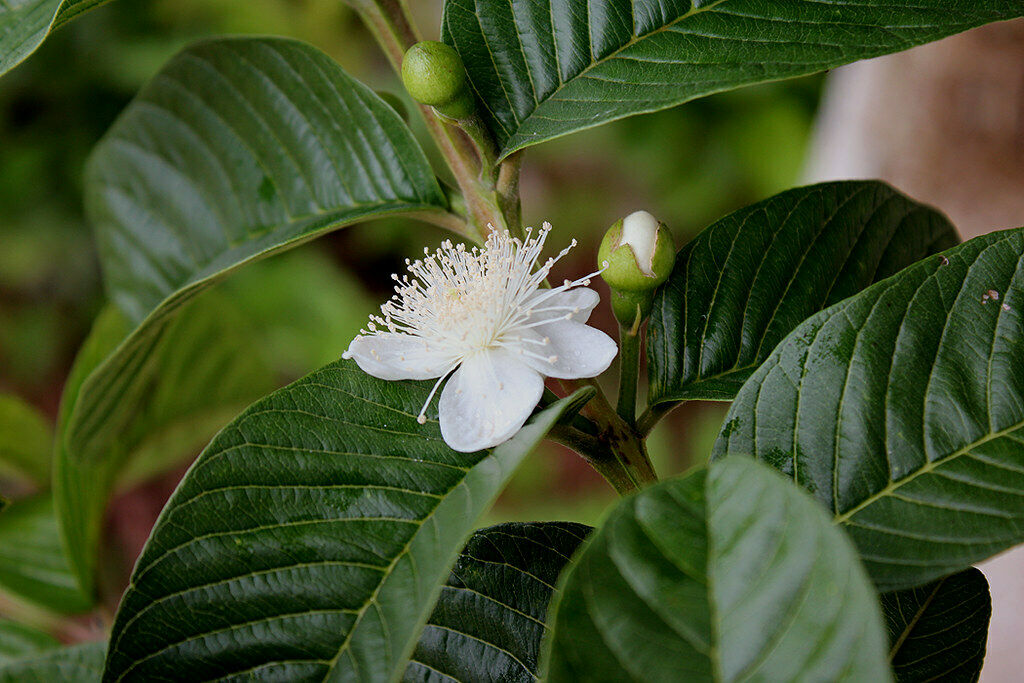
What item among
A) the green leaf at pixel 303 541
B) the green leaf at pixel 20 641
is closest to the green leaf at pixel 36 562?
the green leaf at pixel 20 641

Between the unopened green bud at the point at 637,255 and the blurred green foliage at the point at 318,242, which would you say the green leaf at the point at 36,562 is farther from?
the blurred green foliage at the point at 318,242

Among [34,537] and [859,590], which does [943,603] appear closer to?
[859,590]

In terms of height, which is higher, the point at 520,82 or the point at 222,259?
the point at 520,82

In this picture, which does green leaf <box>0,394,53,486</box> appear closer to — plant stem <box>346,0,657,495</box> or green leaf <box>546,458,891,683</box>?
plant stem <box>346,0,657,495</box>

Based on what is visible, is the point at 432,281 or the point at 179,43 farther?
the point at 179,43

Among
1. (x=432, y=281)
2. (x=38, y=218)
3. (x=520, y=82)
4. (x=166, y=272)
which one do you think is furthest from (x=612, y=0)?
(x=38, y=218)

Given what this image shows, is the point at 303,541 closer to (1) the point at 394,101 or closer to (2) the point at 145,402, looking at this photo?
(1) the point at 394,101

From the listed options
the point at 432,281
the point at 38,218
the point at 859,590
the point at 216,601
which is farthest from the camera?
the point at 38,218

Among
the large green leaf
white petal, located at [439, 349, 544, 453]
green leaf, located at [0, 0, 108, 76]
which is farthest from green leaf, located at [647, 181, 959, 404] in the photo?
green leaf, located at [0, 0, 108, 76]
